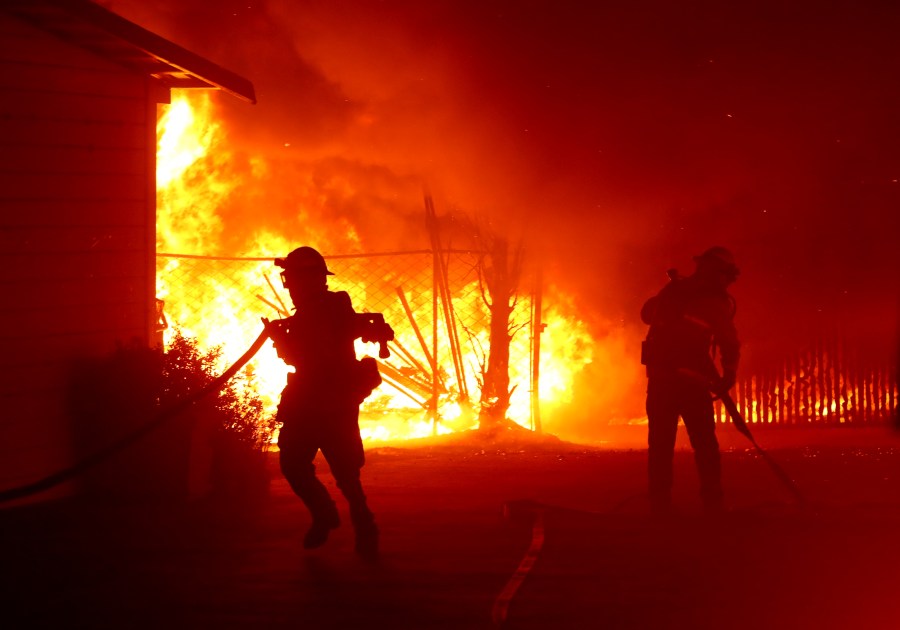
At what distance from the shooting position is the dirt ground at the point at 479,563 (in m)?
5.72

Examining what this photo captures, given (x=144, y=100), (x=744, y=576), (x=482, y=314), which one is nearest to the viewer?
(x=744, y=576)

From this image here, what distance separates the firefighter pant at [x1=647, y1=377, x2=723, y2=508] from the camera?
27.9ft

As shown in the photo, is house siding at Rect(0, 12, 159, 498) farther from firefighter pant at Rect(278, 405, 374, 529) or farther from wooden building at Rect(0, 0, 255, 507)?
firefighter pant at Rect(278, 405, 374, 529)

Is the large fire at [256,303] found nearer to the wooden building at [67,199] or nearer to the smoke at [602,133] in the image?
the smoke at [602,133]

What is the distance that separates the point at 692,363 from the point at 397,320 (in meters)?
8.94

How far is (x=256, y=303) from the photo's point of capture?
55.6 feet

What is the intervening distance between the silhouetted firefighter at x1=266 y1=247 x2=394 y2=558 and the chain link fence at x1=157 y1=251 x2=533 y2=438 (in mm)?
9226

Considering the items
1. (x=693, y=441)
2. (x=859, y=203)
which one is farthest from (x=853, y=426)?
(x=693, y=441)

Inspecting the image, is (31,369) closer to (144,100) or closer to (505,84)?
(144,100)

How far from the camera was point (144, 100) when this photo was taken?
9508mm

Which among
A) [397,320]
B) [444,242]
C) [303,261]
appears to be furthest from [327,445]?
[444,242]

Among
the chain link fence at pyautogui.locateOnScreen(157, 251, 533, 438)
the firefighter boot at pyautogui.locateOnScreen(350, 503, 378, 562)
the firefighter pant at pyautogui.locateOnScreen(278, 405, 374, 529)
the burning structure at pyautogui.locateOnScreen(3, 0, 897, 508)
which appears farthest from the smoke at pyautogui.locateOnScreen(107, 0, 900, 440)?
the firefighter boot at pyautogui.locateOnScreen(350, 503, 378, 562)

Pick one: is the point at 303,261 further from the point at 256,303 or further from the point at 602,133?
the point at 602,133

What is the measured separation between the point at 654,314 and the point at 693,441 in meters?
0.89
